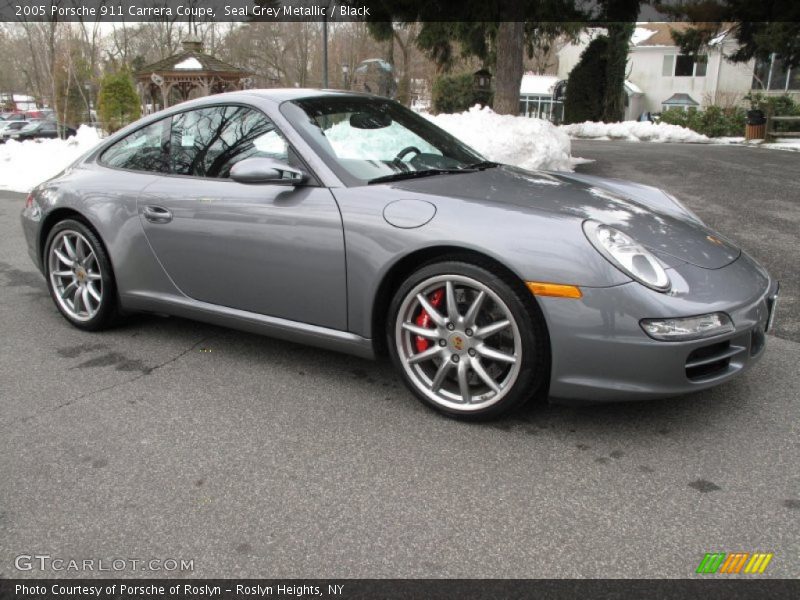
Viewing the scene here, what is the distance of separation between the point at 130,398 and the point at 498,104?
10.9 metres

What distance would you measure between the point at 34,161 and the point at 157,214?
1146cm

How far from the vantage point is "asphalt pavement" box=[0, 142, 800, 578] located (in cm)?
212

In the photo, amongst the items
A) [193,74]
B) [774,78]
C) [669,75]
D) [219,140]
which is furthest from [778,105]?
[219,140]

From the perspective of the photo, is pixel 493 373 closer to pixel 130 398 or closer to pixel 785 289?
pixel 130 398

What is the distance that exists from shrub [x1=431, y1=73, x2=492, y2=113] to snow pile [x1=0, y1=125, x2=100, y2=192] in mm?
12102

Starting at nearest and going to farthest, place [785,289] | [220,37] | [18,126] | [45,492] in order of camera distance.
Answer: [45,492] < [785,289] < [18,126] < [220,37]

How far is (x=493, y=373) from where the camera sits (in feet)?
9.62

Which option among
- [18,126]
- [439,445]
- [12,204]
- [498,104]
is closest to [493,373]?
[439,445]

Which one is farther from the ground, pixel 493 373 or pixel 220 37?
pixel 220 37

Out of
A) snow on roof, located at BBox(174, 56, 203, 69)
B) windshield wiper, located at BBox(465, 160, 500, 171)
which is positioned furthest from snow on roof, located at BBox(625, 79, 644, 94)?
windshield wiper, located at BBox(465, 160, 500, 171)

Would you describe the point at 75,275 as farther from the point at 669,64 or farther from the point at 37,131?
the point at 669,64

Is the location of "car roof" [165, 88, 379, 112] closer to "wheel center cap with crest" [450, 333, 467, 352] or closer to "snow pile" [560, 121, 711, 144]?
"wheel center cap with crest" [450, 333, 467, 352]

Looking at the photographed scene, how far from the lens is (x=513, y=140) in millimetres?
10484

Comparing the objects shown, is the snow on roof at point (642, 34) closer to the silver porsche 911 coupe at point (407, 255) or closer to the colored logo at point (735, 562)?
the silver porsche 911 coupe at point (407, 255)
